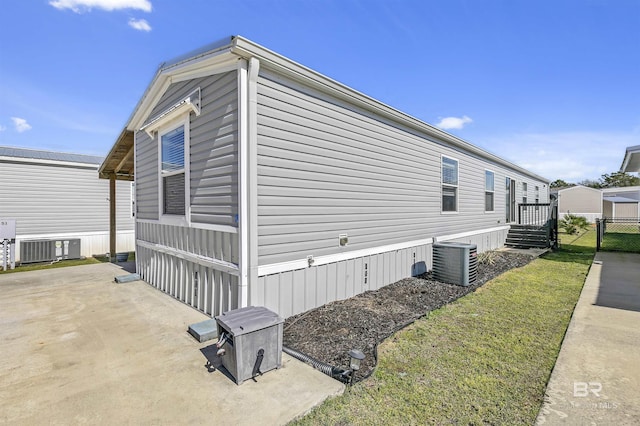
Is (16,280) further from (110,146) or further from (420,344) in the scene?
(420,344)

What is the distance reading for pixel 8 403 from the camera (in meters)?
2.22

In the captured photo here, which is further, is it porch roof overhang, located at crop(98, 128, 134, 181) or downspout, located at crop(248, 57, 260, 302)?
porch roof overhang, located at crop(98, 128, 134, 181)

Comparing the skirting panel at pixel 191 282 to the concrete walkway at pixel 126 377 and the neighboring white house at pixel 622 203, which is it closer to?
the concrete walkway at pixel 126 377

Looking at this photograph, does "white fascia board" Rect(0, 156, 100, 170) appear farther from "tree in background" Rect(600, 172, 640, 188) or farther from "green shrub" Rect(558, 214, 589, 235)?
"tree in background" Rect(600, 172, 640, 188)

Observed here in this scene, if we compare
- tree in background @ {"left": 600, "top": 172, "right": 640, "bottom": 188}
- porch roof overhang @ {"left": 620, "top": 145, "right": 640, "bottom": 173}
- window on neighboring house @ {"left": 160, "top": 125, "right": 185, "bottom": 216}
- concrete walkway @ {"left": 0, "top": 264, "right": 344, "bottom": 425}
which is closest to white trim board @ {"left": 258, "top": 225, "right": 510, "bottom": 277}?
concrete walkway @ {"left": 0, "top": 264, "right": 344, "bottom": 425}

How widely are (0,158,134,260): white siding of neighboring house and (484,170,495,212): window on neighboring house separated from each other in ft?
42.4

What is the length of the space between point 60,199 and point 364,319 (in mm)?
11357

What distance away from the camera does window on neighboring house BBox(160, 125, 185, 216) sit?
Answer: 499 centimetres

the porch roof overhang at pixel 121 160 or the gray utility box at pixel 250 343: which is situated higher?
the porch roof overhang at pixel 121 160

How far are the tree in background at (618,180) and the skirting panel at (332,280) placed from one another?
63081 mm

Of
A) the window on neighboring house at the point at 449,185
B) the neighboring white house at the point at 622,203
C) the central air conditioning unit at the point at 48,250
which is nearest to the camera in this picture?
the window on neighboring house at the point at 449,185

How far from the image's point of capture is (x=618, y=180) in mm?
51750

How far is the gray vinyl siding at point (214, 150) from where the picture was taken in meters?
3.71

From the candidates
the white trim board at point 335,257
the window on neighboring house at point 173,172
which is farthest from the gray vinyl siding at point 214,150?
the white trim board at point 335,257
